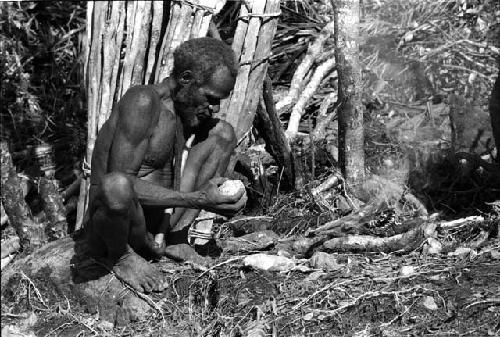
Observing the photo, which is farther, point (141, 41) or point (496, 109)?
Answer: point (141, 41)

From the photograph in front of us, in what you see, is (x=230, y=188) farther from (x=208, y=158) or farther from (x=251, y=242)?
(x=251, y=242)

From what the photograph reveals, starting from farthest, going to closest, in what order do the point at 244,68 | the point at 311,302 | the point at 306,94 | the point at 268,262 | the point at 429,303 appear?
the point at 306,94 < the point at 244,68 < the point at 268,262 < the point at 311,302 < the point at 429,303

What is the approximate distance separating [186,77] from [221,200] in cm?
66

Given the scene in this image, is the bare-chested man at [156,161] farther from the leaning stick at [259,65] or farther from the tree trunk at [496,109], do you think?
the tree trunk at [496,109]

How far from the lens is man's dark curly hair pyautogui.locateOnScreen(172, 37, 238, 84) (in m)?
4.63

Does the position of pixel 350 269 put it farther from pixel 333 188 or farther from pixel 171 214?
pixel 333 188

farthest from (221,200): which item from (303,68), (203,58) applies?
(303,68)

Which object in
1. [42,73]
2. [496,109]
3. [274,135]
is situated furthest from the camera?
[42,73]

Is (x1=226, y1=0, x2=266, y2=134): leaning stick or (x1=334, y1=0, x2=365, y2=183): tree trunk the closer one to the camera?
(x1=334, y1=0, x2=365, y2=183): tree trunk

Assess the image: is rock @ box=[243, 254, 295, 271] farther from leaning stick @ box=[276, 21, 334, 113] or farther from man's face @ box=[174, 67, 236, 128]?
leaning stick @ box=[276, 21, 334, 113]

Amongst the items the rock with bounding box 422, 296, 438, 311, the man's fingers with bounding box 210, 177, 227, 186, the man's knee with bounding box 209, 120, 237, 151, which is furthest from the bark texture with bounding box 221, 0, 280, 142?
the rock with bounding box 422, 296, 438, 311

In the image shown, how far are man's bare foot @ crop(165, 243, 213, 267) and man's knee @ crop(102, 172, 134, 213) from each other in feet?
2.11

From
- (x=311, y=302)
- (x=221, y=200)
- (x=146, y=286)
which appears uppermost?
(x=221, y=200)

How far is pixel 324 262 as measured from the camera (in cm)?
470
